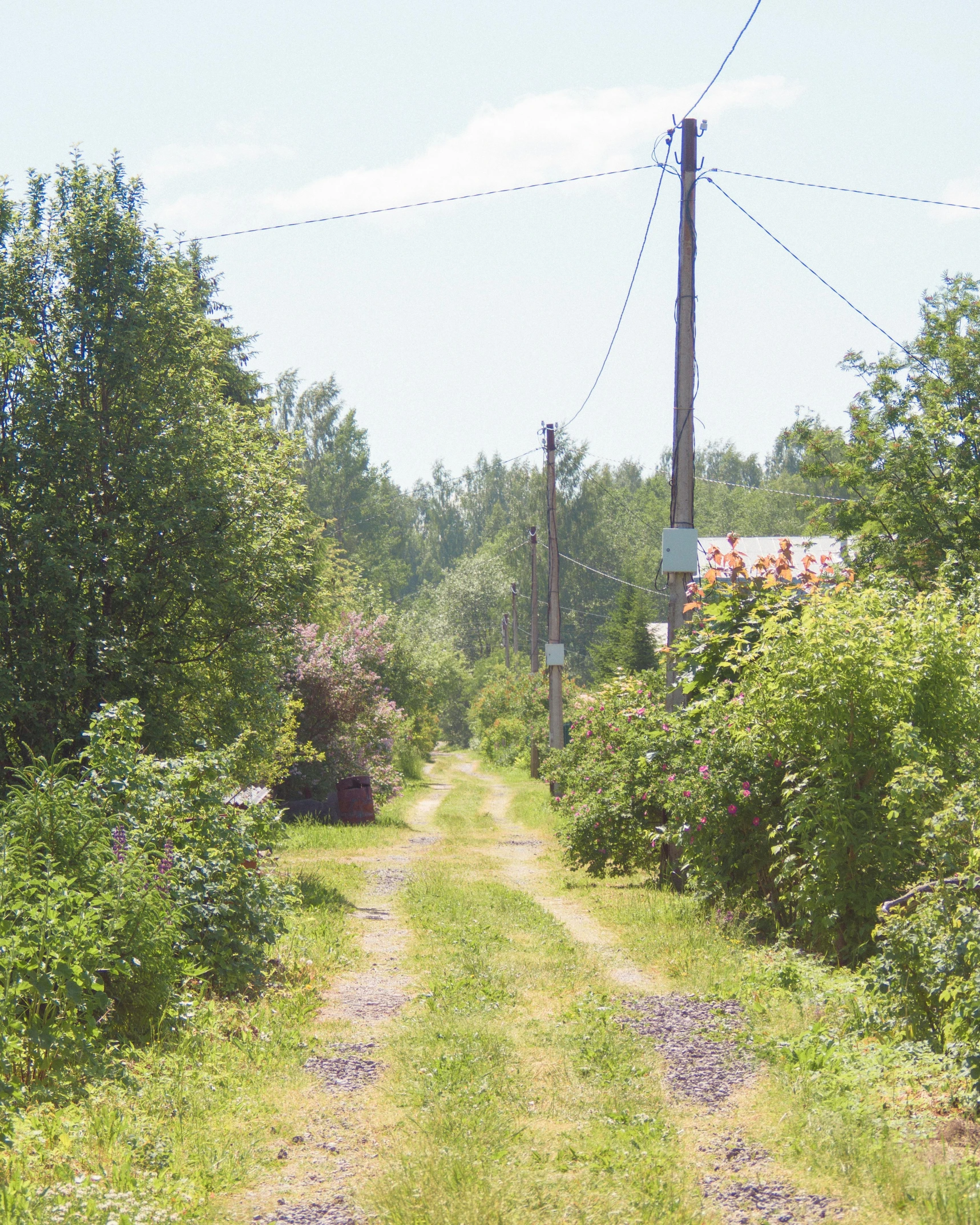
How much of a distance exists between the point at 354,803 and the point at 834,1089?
16.9 m

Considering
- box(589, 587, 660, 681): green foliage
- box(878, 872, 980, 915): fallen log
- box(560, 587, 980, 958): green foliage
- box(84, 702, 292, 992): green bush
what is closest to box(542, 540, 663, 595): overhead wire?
box(589, 587, 660, 681): green foliage

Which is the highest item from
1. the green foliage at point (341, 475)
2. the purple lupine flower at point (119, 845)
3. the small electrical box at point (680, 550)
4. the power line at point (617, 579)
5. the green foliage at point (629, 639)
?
the green foliage at point (341, 475)

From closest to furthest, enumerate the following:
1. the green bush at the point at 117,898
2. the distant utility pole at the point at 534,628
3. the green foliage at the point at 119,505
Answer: the green bush at the point at 117,898
the green foliage at the point at 119,505
the distant utility pole at the point at 534,628

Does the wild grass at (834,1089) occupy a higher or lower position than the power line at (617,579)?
lower

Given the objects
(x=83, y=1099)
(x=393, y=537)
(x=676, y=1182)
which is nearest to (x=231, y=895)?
(x=83, y=1099)

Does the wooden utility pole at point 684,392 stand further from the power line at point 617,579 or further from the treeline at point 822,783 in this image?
the power line at point 617,579

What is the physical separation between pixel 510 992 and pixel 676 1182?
3006mm

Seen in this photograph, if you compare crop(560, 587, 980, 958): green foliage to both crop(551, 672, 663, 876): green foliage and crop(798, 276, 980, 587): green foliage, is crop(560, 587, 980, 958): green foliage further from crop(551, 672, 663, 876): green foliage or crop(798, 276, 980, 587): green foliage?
crop(798, 276, 980, 587): green foliage

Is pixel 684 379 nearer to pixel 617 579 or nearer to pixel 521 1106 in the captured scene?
pixel 521 1106

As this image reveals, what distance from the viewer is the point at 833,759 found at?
7344mm

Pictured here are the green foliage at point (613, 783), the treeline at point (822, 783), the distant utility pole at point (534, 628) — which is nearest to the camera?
the treeline at point (822, 783)

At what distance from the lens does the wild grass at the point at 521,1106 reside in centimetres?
404

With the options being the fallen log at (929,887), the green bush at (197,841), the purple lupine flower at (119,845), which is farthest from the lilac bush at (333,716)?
the fallen log at (929,887)

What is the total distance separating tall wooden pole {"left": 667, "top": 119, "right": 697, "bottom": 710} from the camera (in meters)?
11.0
